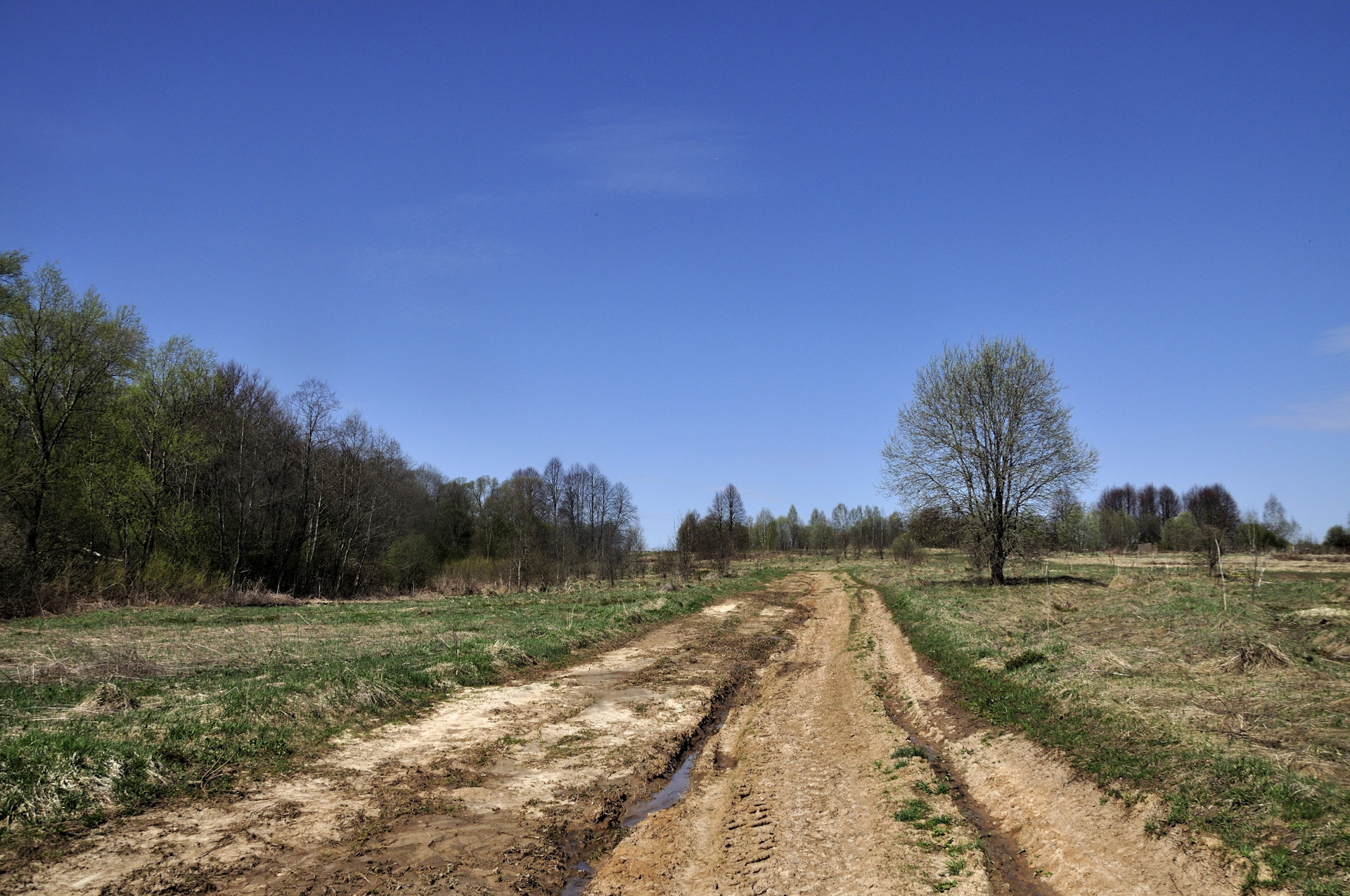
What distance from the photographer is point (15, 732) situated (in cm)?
695

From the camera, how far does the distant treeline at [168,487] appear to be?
2684 cm

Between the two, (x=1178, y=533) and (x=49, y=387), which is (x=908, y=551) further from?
(x=49, y=387)

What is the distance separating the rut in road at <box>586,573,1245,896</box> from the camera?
5359mm

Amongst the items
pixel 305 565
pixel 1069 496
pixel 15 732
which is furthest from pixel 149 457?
pixel 1069 496

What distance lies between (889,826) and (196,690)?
9.78 meters

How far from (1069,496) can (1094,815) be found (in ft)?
92.5

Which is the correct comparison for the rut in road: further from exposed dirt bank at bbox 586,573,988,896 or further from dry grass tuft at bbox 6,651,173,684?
dry grass tuft at bbox 6,651,173,684

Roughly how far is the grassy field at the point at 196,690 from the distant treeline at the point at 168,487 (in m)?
8.77

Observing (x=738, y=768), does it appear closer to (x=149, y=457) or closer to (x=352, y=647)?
(x=352, y=647)

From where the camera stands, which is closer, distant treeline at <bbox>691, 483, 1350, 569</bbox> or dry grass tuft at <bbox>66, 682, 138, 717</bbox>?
dry grass tuft at <bbox>66, 682, 138, 717</bbox>

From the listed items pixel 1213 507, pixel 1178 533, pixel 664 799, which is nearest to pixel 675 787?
Answer: pixel 664 799

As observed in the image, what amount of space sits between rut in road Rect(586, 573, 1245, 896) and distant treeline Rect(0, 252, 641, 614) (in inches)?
988

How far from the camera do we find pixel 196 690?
32.3 feet

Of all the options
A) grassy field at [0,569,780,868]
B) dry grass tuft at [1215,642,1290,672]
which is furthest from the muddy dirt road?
dry grass tuft at [1215,642,1290,672]
